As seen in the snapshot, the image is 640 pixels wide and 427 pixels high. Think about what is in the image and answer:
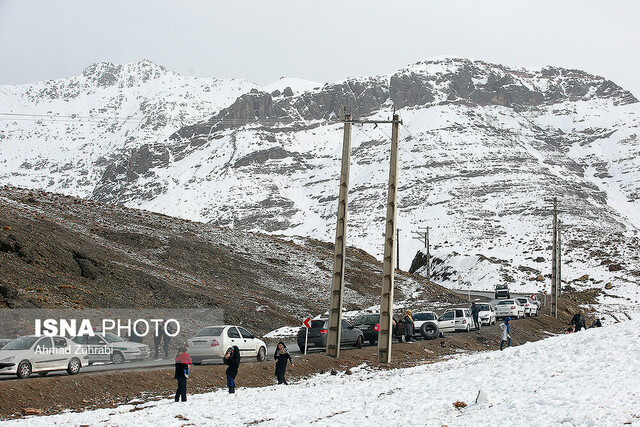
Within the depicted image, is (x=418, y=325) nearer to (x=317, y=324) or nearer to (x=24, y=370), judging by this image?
(x=317, y=324)

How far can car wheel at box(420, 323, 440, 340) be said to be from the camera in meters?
35.8

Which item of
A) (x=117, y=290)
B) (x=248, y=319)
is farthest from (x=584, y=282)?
(x=117, y=290)

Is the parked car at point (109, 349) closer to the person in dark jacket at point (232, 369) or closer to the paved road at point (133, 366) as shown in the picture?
the paved road at point (133, 366)

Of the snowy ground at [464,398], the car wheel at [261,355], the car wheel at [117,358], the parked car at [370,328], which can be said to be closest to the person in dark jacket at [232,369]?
the snowy ground at [464,398]

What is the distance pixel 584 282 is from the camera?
257 feet

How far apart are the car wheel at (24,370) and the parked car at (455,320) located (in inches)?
951

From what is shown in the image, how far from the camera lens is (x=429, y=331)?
3591cm

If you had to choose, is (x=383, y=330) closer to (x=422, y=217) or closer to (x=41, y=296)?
(x=41, y=296)

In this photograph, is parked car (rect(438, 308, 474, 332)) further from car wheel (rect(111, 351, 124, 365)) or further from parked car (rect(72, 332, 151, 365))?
car wheel (rect(111, 351, 124, 365))

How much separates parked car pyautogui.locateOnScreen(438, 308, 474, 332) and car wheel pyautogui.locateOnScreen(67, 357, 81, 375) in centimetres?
2231

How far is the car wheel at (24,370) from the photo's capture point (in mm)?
19656

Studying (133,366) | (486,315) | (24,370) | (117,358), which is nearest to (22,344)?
(24,370)

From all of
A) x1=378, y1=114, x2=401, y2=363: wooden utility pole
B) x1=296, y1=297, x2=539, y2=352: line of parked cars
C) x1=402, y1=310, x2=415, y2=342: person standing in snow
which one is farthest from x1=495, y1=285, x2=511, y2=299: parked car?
x1=378, y1=114, x2=401, y2=363: wooden utility pole

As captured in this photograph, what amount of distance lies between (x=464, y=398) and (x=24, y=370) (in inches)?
534
